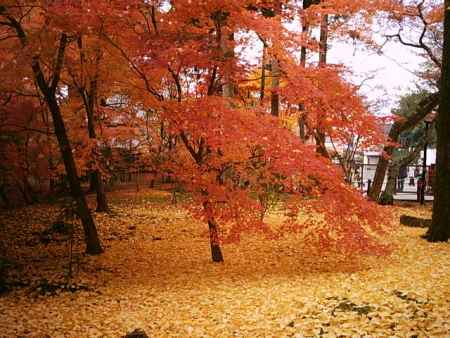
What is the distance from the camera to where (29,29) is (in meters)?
10.5

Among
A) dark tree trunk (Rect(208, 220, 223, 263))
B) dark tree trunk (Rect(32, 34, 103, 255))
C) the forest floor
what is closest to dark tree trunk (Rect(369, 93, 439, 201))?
the forest floor

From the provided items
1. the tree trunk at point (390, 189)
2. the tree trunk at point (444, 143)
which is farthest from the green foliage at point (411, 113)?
the tree trunk at point (444, 143)

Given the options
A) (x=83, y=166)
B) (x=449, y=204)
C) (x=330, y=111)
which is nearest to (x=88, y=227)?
(x=83, y=166)

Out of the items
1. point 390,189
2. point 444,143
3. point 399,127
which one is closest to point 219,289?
point 444,143

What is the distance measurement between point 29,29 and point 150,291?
6697 millimetres

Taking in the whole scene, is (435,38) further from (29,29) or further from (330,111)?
(29,29)

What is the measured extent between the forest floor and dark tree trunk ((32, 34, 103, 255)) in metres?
0.56

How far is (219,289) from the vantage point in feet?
27.9

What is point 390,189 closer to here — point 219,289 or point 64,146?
point 219,289

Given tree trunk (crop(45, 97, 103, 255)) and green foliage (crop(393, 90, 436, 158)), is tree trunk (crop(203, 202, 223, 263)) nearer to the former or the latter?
tree trunk (crop(45, 97, 103, 255))

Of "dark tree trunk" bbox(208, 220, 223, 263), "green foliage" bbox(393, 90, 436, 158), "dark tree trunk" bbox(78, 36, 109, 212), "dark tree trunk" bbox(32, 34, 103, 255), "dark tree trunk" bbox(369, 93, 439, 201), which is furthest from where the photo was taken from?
"green foliage" bbox(393, 90, 436, 158)

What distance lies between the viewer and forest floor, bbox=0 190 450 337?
19.4 ft

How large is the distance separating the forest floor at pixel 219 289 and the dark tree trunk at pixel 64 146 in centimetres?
56

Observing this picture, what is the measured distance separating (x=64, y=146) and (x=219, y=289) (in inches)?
197
